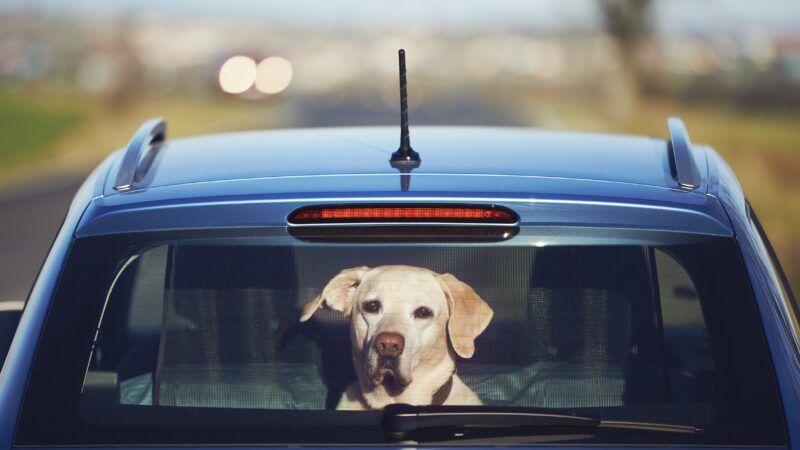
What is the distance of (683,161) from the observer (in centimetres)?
333

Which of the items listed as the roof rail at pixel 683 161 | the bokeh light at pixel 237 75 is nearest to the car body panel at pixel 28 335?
the roof rail at pixel 683 161

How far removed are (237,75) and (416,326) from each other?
56526mm

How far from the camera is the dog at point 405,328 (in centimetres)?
287

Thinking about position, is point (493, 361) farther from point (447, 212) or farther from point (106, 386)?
point (106, 386)

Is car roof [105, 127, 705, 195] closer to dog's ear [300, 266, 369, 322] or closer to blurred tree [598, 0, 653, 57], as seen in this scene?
dog's ear [300, 266, 369, 322]

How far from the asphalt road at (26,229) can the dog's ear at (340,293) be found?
27.3ft

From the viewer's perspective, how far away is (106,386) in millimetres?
2965

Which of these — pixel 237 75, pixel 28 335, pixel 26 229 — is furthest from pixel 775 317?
pixel 237 75

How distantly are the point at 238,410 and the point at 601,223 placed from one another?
31.4 inches

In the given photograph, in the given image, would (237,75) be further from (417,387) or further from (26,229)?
(417,387)

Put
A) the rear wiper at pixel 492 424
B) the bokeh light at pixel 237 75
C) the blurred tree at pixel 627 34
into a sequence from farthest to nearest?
1. the bokeh light at pixel 237 75
2. the blurred tree at pixel 627 34
3. the rear wiper at pixel 492 424

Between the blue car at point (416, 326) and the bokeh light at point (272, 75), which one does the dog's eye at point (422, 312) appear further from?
the bokeh light at point (272, 75)

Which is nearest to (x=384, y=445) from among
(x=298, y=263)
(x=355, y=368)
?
(x=355, y=368)

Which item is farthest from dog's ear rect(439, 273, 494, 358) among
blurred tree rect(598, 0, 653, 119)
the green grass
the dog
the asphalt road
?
blurred tree rect(598, 0, 653, 119)
